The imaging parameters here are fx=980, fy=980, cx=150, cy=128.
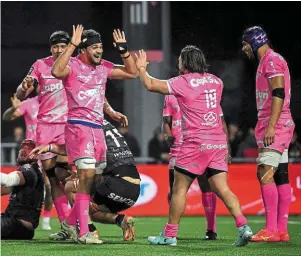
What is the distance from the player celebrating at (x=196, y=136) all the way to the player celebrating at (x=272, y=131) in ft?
2.65

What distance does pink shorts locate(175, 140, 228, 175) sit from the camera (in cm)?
961

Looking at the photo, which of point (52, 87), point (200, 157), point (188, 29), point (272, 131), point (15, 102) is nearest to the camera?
point (200, 157)

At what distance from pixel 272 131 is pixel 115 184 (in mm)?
1747

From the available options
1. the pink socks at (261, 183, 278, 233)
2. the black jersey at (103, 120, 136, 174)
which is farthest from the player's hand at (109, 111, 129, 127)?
the pink socks at (261, 183, 278, 233)

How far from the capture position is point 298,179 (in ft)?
55.6

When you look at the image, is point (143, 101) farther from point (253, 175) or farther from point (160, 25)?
point (253, 175)

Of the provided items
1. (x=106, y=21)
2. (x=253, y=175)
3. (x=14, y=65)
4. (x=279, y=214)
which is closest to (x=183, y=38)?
(x=106, y=21)

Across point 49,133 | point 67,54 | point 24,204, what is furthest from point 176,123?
point 67,54

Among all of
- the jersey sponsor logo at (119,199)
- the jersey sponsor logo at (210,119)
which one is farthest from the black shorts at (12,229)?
the jersey sponsor logo at (210,119)

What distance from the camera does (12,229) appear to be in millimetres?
10547

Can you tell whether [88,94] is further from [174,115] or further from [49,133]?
[174,115]

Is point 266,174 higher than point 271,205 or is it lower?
higher

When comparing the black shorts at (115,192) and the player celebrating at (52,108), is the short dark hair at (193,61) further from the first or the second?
the player celebrating at (52,108)

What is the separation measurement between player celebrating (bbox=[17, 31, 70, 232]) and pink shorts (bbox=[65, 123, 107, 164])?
3.79 ft
